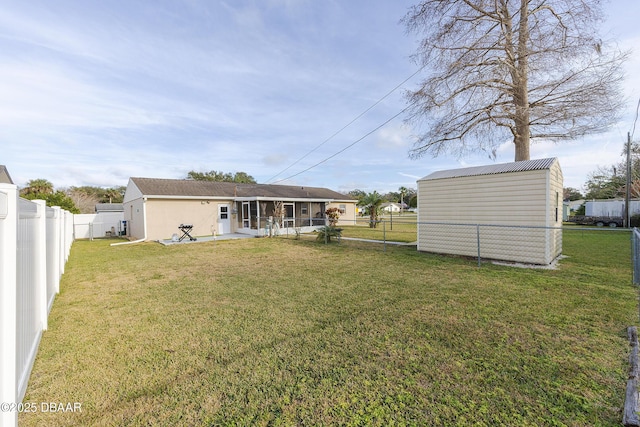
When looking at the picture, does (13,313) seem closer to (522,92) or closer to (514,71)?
(514,71)

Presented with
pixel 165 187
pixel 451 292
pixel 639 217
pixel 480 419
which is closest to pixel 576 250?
pixel 451 292

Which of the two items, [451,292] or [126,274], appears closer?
[451,292]

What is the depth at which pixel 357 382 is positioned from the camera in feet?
7.71

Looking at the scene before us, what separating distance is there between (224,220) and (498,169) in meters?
14.3

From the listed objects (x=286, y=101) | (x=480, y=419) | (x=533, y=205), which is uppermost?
(x=286, y=101)

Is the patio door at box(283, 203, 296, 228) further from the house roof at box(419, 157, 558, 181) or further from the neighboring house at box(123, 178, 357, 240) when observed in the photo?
the house roof at box(419, 157, 558, 181)

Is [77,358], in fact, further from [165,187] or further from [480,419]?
[165,187]

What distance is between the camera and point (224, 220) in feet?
54.4

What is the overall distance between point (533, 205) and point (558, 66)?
19.9 feet

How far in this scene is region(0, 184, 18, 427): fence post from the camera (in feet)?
4.99

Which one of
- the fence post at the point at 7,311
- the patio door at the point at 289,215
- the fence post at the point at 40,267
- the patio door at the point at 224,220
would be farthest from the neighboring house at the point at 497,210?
the patio door at the point at 224,220

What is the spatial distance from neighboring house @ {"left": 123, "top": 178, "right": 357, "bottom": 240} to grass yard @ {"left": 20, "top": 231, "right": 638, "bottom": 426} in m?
9.30

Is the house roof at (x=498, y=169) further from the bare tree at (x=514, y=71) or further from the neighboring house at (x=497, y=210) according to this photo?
the bare tree at (x=514, y=71)

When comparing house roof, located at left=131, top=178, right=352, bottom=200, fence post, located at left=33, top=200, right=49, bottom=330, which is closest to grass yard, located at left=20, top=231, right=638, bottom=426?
fence post, located at left=33, top=200, right=49, bottom=330
